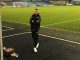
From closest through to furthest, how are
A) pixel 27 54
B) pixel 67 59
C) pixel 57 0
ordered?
pixel 67 59
pixel 27 54
pixel 57 0

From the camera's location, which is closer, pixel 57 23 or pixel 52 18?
pixel 57 23

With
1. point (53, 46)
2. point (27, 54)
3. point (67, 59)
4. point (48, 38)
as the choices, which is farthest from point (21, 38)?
point (67, 59)

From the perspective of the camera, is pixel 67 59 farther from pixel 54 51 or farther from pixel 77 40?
pixel 77 40

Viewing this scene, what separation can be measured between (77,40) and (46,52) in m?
3.62

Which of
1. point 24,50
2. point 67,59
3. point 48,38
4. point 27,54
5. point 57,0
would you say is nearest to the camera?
point 67,59

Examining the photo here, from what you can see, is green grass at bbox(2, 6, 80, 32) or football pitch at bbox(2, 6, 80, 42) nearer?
football pitch at bbox(2, 6, 80, 42)

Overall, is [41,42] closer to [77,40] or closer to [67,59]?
[77,40]

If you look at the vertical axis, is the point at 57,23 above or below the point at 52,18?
above

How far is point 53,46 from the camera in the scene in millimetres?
14555

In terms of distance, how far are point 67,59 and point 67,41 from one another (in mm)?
4070

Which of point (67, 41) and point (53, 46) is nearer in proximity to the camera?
point (53, 46)

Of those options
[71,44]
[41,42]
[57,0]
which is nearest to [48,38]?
[41,42]

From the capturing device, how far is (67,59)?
38.9 feet

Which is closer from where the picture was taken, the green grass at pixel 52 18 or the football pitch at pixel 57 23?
the football pitch at pixel 57 23
